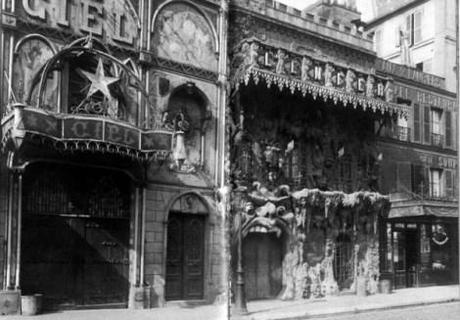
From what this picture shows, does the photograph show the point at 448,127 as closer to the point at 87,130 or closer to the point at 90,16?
the point at 90,16

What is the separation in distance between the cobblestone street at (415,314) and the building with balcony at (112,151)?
4.94 metres

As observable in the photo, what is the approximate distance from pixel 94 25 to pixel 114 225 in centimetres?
591

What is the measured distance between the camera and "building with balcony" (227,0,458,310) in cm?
2153

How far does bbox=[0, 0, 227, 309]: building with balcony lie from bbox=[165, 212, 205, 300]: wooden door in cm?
3

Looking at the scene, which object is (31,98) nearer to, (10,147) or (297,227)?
(10,147)

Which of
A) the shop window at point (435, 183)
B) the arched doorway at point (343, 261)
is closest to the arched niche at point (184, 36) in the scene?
the arched doorway at point (343, 261)

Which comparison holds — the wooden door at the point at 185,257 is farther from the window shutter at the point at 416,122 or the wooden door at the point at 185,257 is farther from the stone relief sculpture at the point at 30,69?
the window shutter at the point at 416,122

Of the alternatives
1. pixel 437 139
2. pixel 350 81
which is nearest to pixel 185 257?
pixel 350 81

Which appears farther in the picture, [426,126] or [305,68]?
[426,126]

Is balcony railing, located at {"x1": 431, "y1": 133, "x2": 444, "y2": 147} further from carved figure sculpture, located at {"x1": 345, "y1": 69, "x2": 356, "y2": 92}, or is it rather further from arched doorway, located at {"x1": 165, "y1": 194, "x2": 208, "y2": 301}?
arched doorway, located at {"x1": 165, "y1": 194, "x2": 208, "y2": 301}

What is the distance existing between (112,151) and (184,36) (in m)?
5.83

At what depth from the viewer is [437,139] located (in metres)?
30.4

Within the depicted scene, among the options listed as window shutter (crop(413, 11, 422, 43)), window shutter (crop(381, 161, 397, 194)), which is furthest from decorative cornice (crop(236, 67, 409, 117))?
window shutter (crop(413, 11, 422, 43))

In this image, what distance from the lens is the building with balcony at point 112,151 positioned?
1570cm
